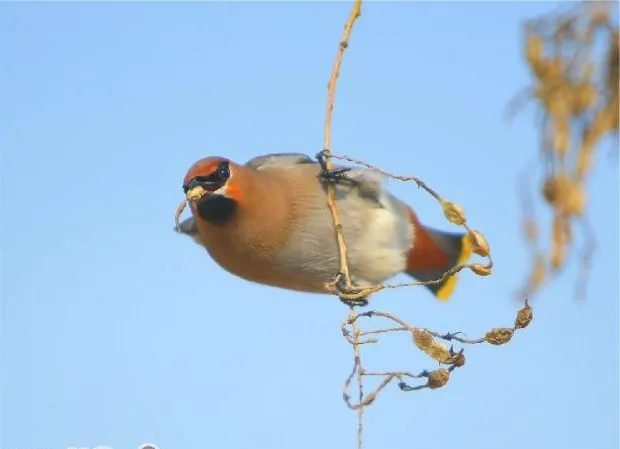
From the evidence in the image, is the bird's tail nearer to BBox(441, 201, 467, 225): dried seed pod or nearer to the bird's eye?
the bird's eye

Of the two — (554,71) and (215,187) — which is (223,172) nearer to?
(215,187)

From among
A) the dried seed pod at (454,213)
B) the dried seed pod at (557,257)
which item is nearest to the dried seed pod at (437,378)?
the dried seed pod at (454,213)

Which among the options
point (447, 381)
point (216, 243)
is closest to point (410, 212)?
point (216, 243)

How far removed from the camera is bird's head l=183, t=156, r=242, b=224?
150 inches

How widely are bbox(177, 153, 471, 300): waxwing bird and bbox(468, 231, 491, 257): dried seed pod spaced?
56.8 inches

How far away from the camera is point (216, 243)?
13.9ft

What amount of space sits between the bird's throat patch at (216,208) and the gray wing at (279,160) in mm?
605

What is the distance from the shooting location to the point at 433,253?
518cm

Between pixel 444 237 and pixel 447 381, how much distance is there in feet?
8.62

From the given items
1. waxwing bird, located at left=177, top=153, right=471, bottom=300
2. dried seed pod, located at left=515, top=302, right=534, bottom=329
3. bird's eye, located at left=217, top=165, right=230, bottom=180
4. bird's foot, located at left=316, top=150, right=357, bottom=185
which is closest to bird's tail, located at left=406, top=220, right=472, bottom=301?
waxwing bird, located at left=177, top=153, right=471, bottom=300

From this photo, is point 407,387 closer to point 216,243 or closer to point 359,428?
point 359,428

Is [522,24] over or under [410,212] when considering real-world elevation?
over

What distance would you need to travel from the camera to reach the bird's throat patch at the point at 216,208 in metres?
4.03

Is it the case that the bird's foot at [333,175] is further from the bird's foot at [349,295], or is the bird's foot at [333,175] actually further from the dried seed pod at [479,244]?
the dried seed pod at [479,244]
